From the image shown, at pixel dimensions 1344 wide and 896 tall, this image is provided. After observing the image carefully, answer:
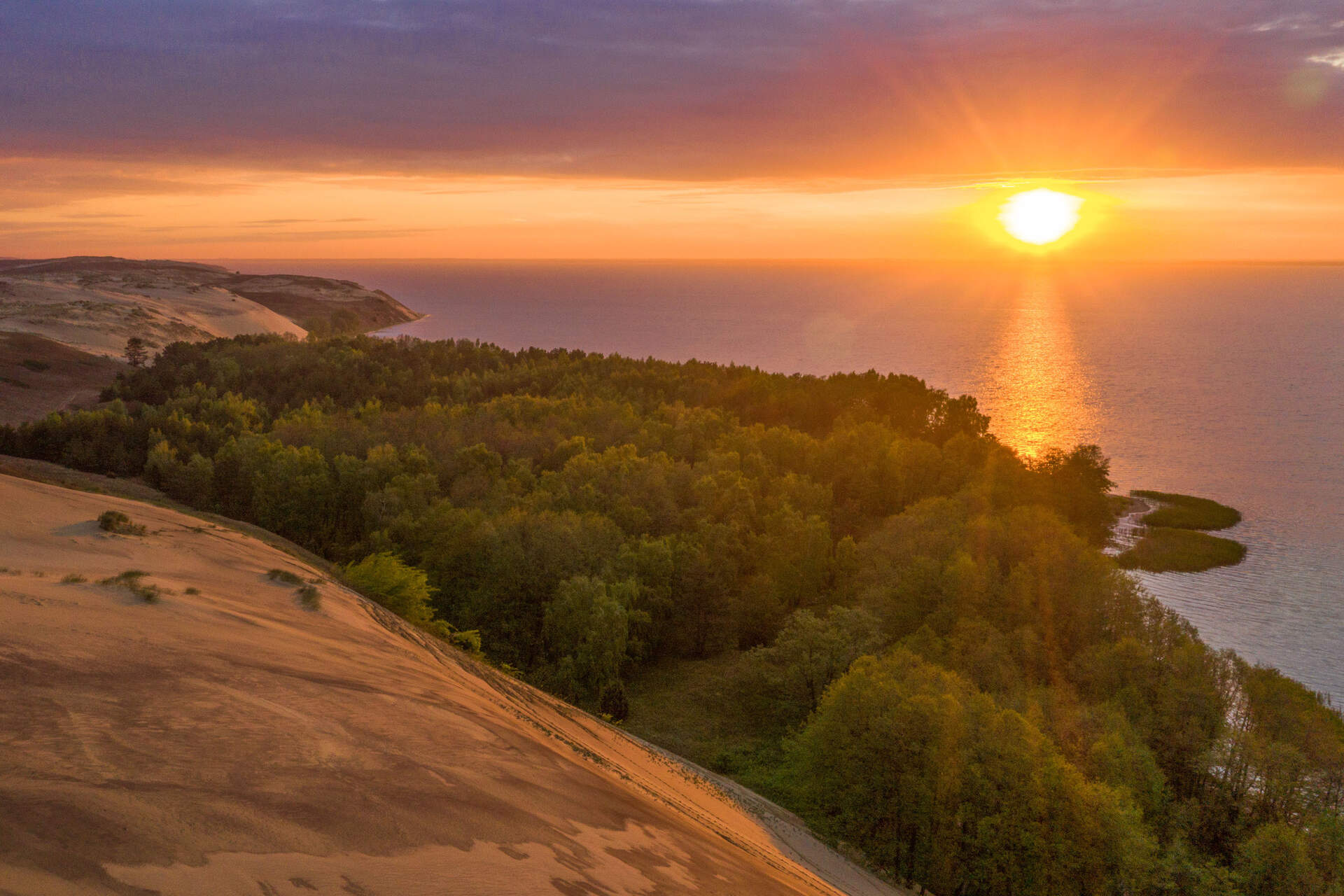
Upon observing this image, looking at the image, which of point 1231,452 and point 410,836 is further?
point 1231,452

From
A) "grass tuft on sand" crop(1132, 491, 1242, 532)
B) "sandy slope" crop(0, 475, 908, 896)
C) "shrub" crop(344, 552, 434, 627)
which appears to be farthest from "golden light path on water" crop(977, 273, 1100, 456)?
"sandy slope" crop(0, 475, 908, 896)

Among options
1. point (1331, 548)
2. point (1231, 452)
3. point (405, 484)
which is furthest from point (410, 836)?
point (1231, 452)

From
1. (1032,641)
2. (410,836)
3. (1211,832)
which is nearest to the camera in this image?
(410,836)

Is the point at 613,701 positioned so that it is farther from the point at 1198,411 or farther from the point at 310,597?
the point at 1198,411

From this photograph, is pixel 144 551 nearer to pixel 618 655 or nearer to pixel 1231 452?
pixel 618 655

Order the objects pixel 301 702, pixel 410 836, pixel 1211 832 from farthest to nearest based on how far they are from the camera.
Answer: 1. pixel 1211 832
2. pixel 301 702
3. pixel 410 836

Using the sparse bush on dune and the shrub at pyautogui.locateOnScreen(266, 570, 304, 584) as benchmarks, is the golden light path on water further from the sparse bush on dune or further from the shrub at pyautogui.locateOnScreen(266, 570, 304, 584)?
the shrub at pyautogui.locateOnScreen(266, 570, 304, 584)

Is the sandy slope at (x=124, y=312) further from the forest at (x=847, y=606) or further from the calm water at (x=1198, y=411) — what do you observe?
the forest at (x=847, y=606)

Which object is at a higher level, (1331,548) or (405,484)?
(1331,548)
